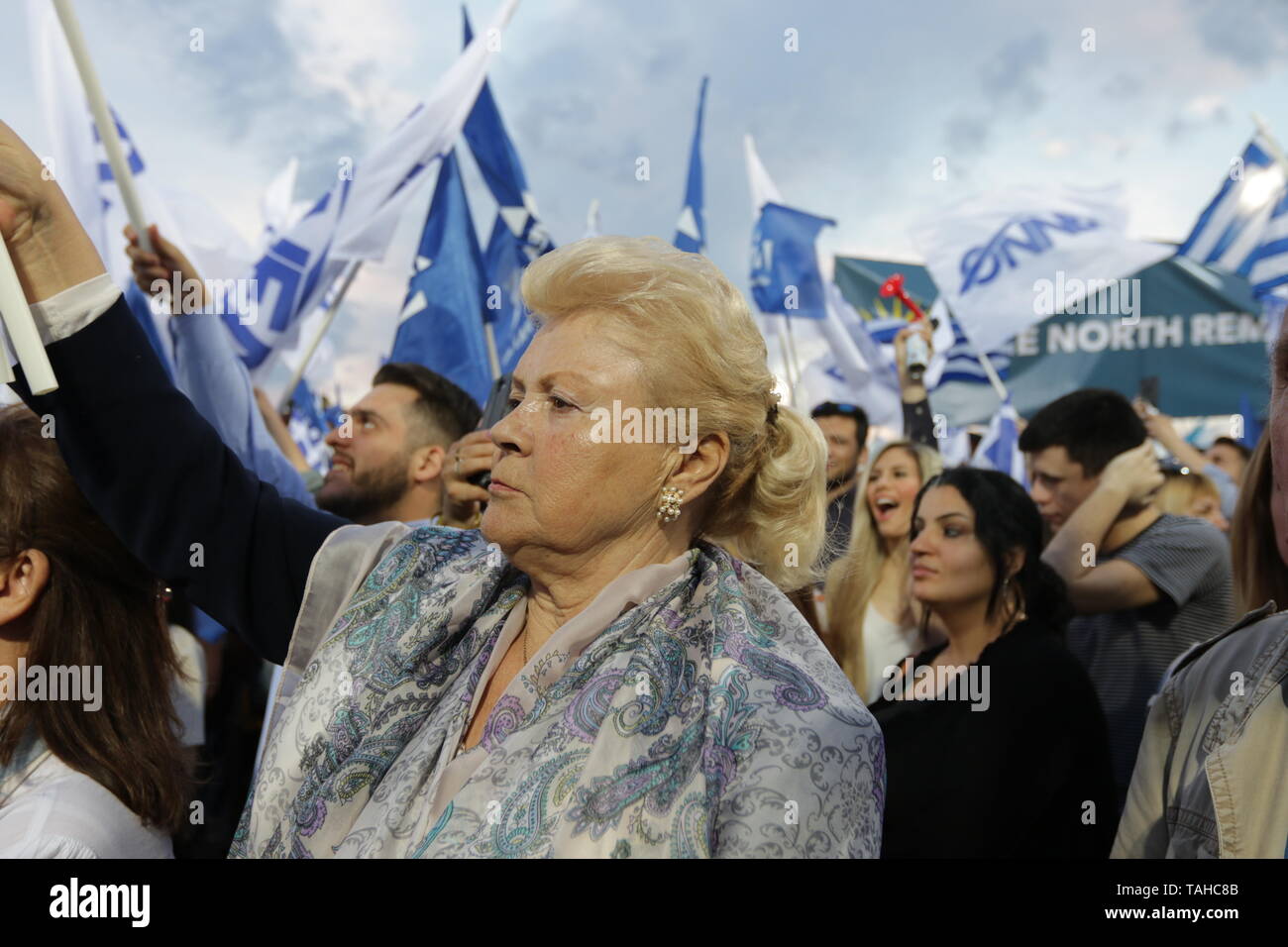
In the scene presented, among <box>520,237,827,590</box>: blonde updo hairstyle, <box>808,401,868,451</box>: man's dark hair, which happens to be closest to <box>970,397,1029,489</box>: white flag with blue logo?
<box>808,401,868,451</box>: man's dark hair

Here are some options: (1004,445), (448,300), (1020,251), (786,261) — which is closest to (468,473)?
(448,300)

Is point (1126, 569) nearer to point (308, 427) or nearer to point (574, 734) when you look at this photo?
point (574, 734)

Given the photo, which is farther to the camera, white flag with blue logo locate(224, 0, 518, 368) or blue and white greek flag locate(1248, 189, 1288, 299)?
blue and white greek flag locate(1248, 189, 1288, 299)

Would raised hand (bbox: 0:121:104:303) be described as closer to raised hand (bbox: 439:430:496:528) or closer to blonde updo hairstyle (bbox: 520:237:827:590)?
blonde updo hairstyle (bbox: 520:237:827:590)

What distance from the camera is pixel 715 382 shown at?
2014mm

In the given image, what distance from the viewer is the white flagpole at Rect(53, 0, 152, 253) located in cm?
263

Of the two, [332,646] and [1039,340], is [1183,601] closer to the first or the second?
[332,646]

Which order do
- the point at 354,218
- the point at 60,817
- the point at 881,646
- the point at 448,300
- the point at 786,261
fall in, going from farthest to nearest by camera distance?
the point at 786,261
the point at 448,300
the point at 354,218
the point at 881,646
the point at 60,817

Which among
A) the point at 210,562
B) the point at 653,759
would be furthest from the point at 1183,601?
the point at 210,562

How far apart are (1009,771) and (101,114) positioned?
3045 mm

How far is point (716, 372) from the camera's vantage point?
2006 millimetres

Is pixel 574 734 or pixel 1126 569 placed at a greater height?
pixel 1126 569

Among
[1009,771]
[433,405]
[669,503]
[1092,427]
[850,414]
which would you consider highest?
[850,414]

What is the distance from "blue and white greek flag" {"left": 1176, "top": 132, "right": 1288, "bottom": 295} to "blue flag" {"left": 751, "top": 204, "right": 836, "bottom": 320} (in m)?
2.02
